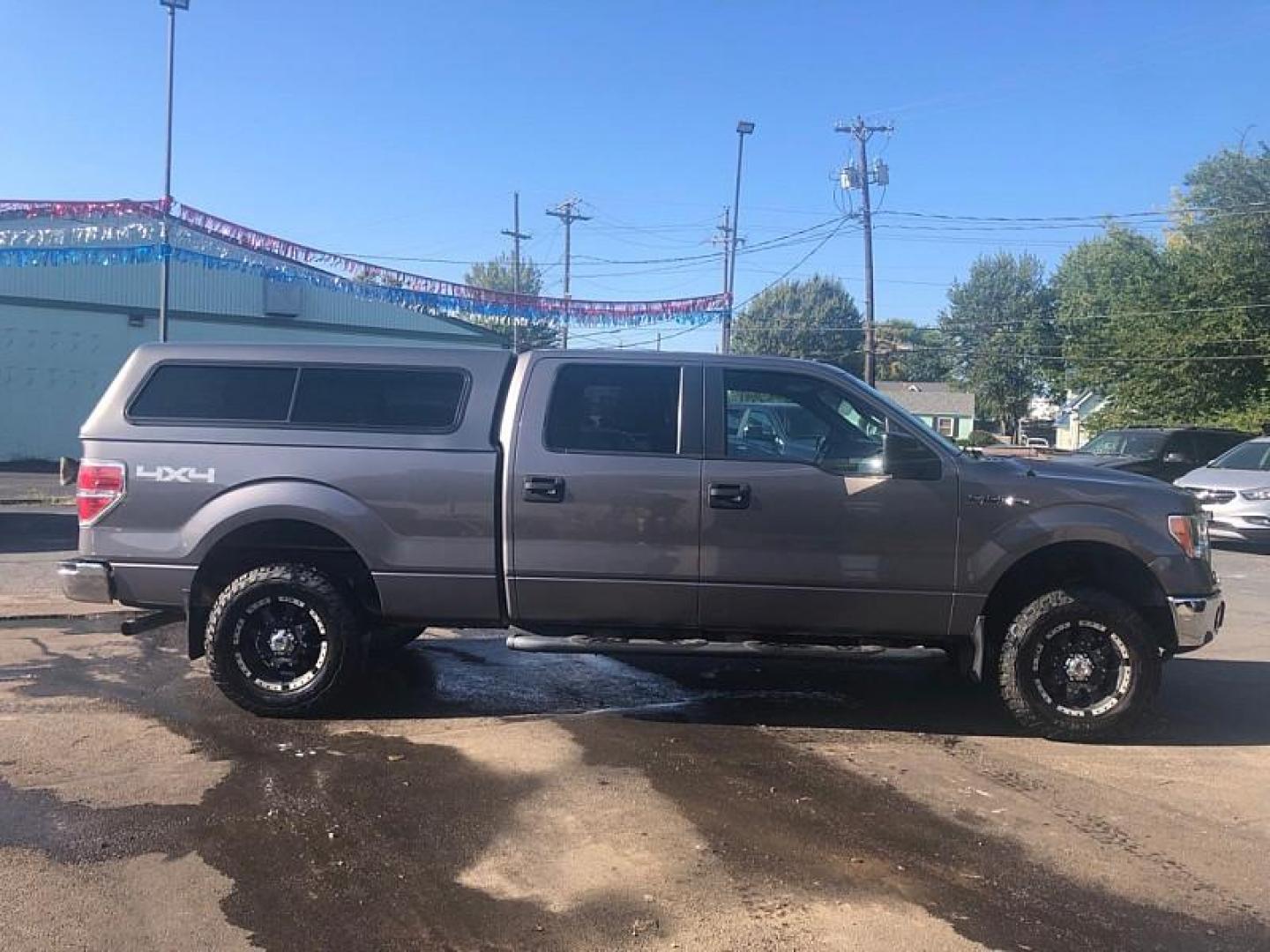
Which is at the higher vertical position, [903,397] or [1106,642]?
[903,397]

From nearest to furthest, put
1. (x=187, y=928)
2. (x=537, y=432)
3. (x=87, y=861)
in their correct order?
(x=187, y=928), (x=87, y=861), (x=537, y=432)

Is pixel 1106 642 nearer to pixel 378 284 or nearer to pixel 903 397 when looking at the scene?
pixel 378 284

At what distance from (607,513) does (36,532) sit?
11.5 metres

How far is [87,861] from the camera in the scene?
3.73 m

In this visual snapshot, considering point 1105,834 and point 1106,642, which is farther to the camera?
point 1106,642

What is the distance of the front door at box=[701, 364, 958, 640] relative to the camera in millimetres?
5207

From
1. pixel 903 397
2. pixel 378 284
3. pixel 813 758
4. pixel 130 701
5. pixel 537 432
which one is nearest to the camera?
pixel 813 758

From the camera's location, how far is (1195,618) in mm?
5191

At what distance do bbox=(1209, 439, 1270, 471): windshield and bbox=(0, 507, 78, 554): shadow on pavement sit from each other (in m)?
16.6

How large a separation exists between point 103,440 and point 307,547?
1268 mm

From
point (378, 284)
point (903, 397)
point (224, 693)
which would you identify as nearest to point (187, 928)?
point (224, 693)

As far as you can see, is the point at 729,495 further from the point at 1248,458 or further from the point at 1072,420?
the point at 1072,420

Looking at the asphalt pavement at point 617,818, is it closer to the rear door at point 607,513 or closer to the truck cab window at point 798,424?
the rear door at point 607,513

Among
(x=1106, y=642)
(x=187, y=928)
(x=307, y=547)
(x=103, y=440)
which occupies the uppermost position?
(x=103, y=440)
